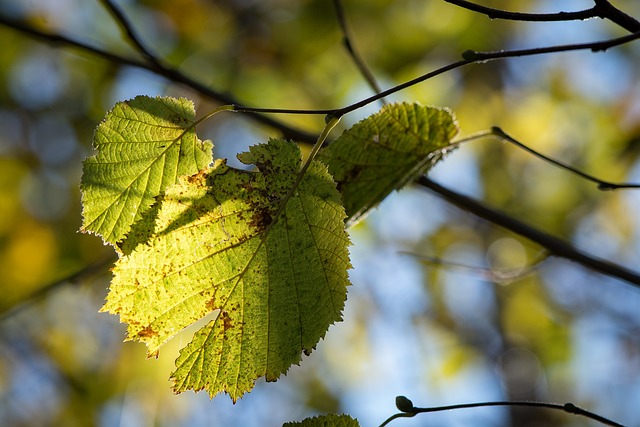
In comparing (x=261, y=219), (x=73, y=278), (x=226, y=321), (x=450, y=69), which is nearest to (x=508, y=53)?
(x=450, y=69)

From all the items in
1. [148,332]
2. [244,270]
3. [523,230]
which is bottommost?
[148,332]

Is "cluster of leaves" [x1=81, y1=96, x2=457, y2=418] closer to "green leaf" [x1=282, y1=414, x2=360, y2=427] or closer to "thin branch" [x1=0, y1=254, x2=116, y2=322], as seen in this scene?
"green leaf" [x1=282, y1=414, x2=360, y2=427]

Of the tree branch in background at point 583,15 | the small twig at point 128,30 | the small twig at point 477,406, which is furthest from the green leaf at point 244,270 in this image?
the small twig at point 128,30

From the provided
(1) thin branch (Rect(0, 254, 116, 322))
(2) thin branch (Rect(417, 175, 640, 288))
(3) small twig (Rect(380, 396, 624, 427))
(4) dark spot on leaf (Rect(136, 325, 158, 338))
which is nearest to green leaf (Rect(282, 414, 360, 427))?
(3) small twig (Rect(380, 396, 624, 427))

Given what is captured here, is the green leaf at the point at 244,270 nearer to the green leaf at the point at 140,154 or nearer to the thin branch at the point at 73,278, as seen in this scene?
the green leaf at the point at 140,154

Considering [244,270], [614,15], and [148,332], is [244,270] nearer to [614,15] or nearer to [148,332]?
[148,332]

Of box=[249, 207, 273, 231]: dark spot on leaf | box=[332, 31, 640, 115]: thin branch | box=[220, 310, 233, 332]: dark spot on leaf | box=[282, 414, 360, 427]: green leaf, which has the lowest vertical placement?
box=[282, 414, 360, 427]: green leaf
